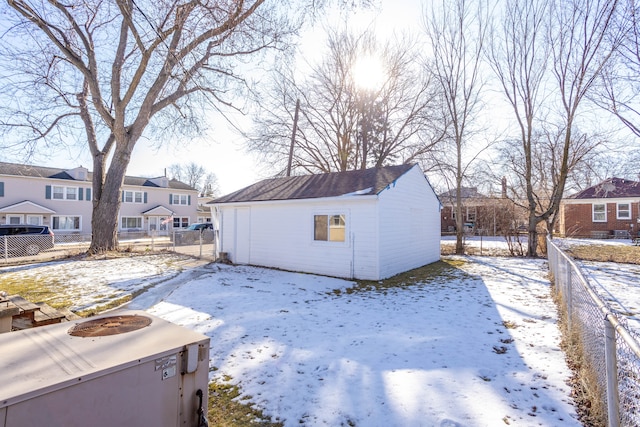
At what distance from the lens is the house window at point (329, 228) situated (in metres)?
10.1

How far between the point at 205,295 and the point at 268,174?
1384 centimetres

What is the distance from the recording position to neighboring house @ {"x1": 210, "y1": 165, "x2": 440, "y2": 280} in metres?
9.62

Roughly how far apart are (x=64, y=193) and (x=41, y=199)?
1605 mm

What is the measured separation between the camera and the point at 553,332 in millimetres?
5133

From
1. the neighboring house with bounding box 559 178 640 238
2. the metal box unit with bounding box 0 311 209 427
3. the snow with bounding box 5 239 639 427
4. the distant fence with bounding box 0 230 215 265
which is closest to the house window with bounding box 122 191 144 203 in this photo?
the distant fence with bounding box 0 230 215 265

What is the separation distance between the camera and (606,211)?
2475 cm

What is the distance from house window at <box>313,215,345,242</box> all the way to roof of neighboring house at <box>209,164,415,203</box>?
0.73 meters

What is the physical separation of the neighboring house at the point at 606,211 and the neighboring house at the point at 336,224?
1920 centimetres

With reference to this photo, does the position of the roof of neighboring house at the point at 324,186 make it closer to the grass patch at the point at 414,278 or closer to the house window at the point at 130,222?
the grass patch at the point at 414,278

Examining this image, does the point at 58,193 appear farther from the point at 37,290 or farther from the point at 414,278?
the point at 414,278

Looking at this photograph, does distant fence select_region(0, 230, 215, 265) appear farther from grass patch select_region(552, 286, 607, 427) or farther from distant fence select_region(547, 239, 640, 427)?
distant fence select_region(547, 239, 640, 427)

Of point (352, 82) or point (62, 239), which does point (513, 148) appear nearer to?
point (352, 82)

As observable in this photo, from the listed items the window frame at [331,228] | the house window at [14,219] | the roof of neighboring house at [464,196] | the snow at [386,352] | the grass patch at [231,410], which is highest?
the roof of neighboring house at [464,196]

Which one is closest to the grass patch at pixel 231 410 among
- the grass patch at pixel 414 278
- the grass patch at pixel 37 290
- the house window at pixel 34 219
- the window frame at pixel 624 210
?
the grass patch at pixel 414 278
